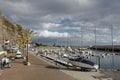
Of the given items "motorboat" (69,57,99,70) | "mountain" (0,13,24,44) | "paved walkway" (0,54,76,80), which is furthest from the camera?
"mountain" (0,13,24,44)

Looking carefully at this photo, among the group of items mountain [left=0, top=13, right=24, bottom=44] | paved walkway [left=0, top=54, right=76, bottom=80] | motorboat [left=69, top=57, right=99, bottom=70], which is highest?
mountain [left=0, top=13, right=24, bottom=44]

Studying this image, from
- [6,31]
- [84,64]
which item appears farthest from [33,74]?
[6,31]

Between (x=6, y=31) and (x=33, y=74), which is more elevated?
(x=6, y=31)

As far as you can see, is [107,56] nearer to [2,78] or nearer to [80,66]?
[80,66]

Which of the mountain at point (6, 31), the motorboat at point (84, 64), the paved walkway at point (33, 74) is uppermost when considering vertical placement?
the mountain at point (6, 31)

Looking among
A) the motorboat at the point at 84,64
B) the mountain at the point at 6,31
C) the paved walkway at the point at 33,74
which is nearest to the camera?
the paved walkway at the point at 33,74

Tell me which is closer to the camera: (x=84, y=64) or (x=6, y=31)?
(x=84, y=64)

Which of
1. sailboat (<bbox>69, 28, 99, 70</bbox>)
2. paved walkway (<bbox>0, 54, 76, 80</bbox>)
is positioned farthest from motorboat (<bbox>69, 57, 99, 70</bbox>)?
paved walkway (<bbox>0, 54, 76, 80</bbox>)

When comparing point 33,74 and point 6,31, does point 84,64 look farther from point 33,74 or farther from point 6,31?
point 6,31

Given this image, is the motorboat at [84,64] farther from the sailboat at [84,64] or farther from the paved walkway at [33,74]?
the paved walkway at [33,74]

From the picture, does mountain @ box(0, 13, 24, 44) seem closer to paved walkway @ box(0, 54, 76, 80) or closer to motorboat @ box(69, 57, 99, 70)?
motorboat @ box(69, 57, 99, 70)

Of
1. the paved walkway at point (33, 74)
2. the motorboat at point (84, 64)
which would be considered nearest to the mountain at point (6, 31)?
the motorboat at point (84, 64)

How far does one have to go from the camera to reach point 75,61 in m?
36.6

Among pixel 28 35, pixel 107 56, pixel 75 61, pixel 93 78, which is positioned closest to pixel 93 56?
pixel 107 56
